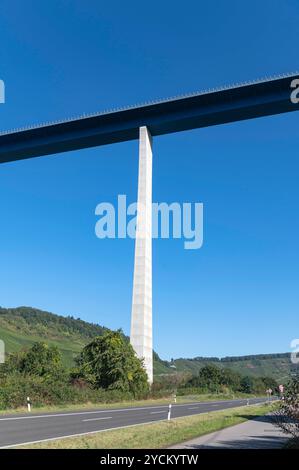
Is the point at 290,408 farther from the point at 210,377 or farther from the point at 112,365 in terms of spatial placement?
the point at 210,377

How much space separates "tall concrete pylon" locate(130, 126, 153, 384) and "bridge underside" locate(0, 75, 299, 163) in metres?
2.26

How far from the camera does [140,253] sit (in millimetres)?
46219

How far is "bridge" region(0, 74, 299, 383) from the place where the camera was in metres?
44.2

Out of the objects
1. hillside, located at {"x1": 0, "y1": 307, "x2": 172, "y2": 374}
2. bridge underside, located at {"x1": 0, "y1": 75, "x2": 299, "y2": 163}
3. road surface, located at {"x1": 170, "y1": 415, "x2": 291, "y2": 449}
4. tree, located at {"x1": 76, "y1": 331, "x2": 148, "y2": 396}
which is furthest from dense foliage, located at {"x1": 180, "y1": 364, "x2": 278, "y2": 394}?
road surface, located at {"x1": 170, "y1": 415, "x2": 291, "y2": 449}

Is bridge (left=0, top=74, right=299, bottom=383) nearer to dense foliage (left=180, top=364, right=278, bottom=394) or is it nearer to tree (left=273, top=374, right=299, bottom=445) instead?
tree (left=273, top=374, right=299, bottom=445)

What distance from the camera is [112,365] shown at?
41.6m

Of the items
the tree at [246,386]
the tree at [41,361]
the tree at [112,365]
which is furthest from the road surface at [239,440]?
the tree at [246,386]

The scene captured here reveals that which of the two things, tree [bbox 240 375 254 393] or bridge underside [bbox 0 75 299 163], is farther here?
tree [bbox 240 375 254 393]

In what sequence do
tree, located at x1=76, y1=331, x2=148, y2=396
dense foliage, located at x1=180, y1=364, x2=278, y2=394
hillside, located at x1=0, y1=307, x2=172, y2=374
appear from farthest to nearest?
1. hillside, located at x1=0, y1=307, x2=172, y2=374
2. dense foliage, located at x1=180, y1=364, x2=278, y2=394
3. tree, located at x1=76, y1=331, x2=148, y2=396

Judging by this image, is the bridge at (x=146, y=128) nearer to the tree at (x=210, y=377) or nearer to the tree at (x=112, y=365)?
the tree at (x=112, y=365)

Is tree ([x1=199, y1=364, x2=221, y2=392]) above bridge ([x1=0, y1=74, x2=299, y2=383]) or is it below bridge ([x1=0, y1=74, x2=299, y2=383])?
below

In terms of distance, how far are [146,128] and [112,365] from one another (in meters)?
23.3
